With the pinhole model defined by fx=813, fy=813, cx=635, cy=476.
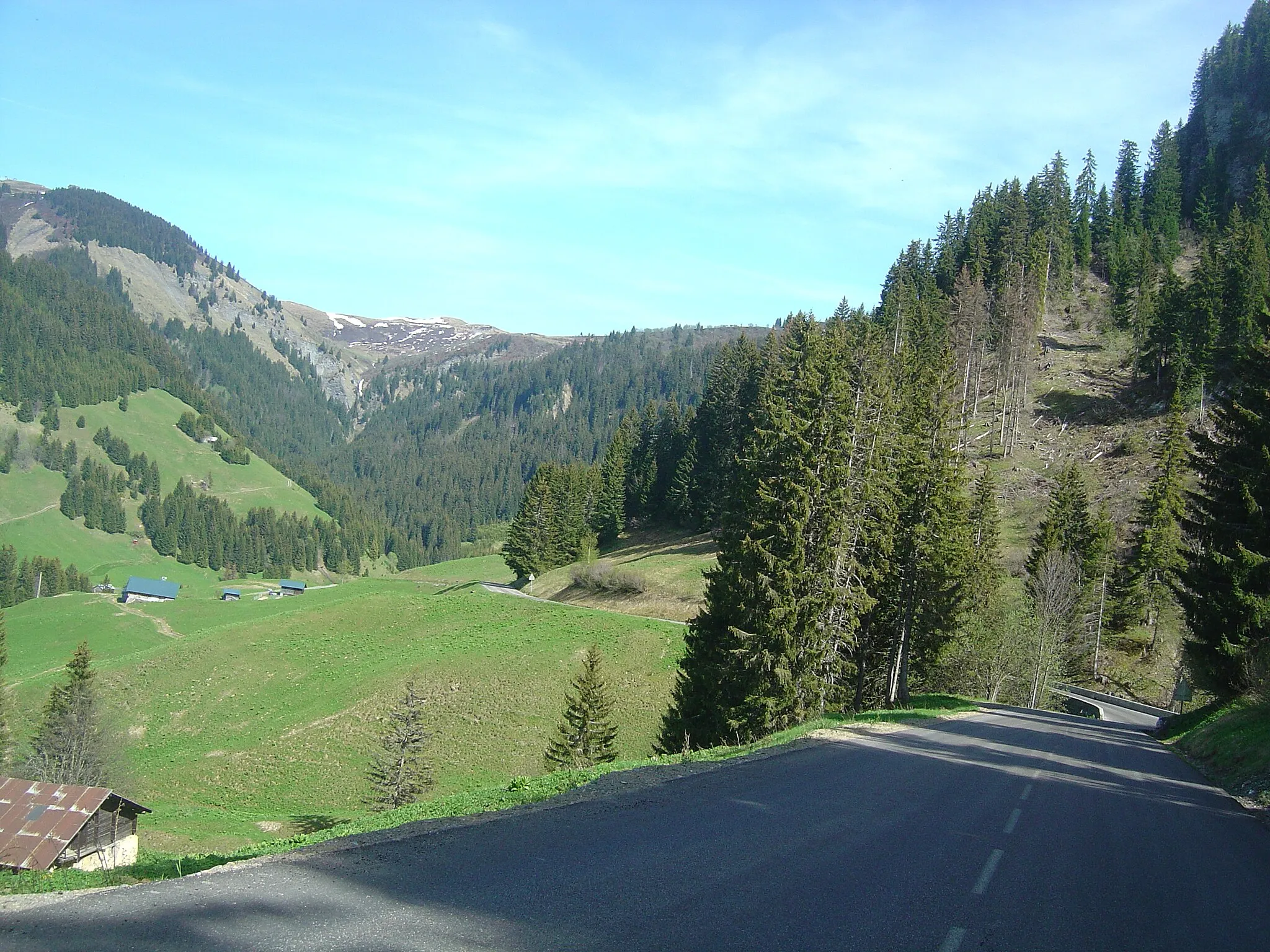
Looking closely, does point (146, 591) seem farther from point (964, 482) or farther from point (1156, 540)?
point (1156, 540)

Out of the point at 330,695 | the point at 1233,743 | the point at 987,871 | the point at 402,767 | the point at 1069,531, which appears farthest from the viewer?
the point at 1069,531

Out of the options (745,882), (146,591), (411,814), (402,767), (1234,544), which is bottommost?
(146,591)

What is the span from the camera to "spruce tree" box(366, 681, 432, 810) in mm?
33500

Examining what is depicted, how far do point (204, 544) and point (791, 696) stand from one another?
17998 centimetres

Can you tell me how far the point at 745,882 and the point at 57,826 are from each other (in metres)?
25.7

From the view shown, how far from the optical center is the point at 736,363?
3319 inches

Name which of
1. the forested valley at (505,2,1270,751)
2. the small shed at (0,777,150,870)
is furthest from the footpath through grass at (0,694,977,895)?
the small shed at (0,777,150,870)

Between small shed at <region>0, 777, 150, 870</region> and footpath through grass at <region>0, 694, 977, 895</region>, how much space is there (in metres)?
12.6

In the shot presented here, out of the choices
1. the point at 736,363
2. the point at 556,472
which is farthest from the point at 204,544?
the point at 736,363

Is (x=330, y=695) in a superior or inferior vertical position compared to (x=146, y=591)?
superior

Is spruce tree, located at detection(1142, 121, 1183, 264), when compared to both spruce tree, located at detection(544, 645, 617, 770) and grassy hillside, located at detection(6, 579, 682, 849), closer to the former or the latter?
grassy hillside, located at detection(6, 579, 682, 849)

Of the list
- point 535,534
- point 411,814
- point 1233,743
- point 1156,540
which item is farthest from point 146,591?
point 1233,743

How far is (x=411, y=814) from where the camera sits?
12.6 m

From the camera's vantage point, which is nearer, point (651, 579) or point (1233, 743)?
point (1233, 743)
